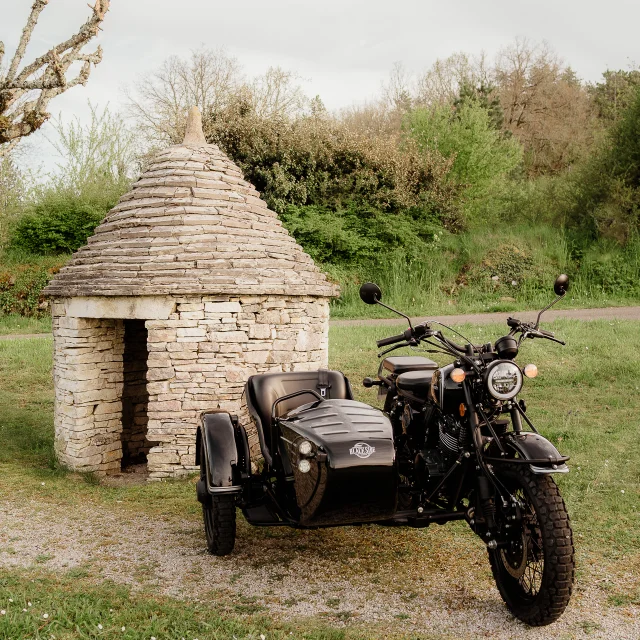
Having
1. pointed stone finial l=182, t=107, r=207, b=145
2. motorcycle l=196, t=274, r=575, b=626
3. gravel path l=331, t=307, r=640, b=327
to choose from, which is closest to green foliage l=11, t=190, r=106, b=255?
gravel path l=331, t=307, r=640, b=327

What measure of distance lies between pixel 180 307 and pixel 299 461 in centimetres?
366

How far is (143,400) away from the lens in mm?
9844

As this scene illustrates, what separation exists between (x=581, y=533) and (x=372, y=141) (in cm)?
1754

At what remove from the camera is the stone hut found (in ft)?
24.2

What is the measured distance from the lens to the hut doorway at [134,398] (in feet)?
31.8

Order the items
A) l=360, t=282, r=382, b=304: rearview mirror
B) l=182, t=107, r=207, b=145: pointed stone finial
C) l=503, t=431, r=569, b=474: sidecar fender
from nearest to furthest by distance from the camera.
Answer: l=503, t=431, r=569, b=474: sidecar fender
l=360, t=282, r=382, b=304: rearview mirror
l=182, t=107, r=207, b=145: pointed stone finial

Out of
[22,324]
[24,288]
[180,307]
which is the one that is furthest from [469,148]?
[180,307]

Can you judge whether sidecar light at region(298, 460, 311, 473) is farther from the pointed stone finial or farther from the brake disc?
the pointed stone finial

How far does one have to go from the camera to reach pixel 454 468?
4086 mm

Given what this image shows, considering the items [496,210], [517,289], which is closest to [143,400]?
[517,289]

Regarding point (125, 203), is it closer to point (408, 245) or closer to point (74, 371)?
point (74, 371)

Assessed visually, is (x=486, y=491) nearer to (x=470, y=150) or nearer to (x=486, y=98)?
(x=470, y=150)

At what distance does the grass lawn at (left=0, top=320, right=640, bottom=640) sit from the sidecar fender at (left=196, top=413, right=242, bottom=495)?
618mm

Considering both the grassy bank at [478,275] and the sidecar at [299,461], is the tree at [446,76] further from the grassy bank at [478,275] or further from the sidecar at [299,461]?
the sidecar at [299,461]
